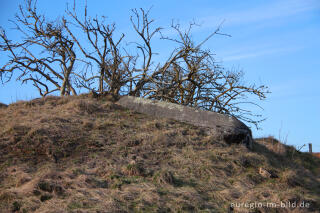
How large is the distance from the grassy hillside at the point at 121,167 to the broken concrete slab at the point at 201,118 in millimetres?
272

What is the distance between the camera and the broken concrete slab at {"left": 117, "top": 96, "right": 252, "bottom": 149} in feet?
28.7

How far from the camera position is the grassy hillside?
515 centimetres

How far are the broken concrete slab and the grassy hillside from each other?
0.89 ft

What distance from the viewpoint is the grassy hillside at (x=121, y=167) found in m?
5.15

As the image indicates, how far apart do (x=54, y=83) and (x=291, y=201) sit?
9.98 meters

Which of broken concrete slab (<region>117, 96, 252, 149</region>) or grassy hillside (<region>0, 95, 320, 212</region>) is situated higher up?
broken concrete slab (<region>117, 96, 252, 149</region>)

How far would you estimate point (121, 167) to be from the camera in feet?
21.1

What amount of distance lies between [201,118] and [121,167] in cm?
347

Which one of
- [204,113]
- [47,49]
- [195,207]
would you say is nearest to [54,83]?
[47,49]

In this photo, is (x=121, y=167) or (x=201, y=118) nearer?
(x=121, y=167)

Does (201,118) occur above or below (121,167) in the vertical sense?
above

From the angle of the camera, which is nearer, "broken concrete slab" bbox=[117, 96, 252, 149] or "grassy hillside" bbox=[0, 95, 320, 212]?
"grassy hillside" bbox=[0, 95, 320, 212]

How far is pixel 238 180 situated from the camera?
6.80 meters

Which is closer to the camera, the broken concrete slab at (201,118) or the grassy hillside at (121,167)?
the grassy hillside at (121,167)
